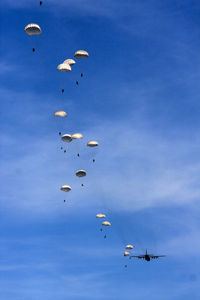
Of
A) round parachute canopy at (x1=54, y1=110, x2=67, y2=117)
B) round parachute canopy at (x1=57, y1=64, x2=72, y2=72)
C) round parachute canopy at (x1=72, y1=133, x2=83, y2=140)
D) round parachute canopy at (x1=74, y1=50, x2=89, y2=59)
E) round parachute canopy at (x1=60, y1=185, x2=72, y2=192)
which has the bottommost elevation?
round parachute canopy at (x1=60, y1=185, x2=72, y2=192)

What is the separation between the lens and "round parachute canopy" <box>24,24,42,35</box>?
130 m

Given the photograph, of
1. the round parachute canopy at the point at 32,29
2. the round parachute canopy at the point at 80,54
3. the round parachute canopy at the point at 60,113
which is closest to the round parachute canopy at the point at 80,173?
the round parachute canopy at the point at 60,113

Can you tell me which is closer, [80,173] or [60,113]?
[60,113]

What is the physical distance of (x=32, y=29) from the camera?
130 metres

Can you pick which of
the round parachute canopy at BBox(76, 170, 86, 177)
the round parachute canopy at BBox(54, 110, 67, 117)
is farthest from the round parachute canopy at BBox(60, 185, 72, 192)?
the round parachute canopy at BBox(54, 110, 67, 117)

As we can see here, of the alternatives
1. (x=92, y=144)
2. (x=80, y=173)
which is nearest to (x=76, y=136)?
(x=92, y=144)

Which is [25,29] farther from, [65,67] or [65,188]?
[65,188]

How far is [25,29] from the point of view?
429 ft

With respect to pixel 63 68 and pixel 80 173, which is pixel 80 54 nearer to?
pixel 63 68

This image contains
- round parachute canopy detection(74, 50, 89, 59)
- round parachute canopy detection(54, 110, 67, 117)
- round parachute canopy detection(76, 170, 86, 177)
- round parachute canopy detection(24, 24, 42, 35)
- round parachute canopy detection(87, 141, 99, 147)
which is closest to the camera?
round parachute canopy detection(24, 24, 42, 35)

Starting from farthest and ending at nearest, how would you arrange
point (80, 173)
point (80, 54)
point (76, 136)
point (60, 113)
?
point (80, 173), point (76, 136), point (60, 113), point (80, 54)

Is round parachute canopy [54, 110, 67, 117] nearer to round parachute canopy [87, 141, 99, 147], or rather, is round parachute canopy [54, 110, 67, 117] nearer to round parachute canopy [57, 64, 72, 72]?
round parachute canopy [87, 141, 99, 147]

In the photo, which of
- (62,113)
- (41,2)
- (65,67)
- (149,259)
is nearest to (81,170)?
(62,113)

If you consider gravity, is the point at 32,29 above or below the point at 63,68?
above
